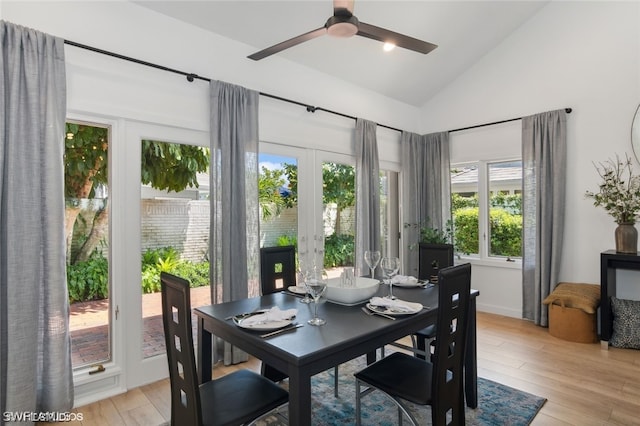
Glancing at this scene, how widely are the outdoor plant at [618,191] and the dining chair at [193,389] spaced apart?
3.69 meters

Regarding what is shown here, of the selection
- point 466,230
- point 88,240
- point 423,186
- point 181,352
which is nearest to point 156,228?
point 88,240

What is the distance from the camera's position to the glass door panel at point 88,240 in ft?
8.32

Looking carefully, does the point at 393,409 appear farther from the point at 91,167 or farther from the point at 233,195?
the point at 91,167

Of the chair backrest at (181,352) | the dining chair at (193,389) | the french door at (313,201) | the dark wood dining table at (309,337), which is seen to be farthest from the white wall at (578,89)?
the chair backrest at (181,352)

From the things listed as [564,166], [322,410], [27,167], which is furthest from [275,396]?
[564,166]

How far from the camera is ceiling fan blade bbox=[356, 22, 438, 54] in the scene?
83.2 inches

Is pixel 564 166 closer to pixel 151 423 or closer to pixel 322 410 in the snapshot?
pixel 322 410

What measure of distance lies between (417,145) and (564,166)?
1835 mm

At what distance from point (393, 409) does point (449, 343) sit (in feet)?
3.18

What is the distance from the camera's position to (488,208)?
15.6 ft

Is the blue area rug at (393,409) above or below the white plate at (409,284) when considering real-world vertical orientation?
below

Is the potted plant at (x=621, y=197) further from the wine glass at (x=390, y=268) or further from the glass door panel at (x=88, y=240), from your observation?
the glass door panel at (x=88, y=240)

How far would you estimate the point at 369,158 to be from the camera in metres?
4.36

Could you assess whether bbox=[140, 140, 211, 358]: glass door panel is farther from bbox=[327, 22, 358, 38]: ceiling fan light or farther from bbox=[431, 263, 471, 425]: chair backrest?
bbox=[431, 263, 471, 425]: chair backrest
